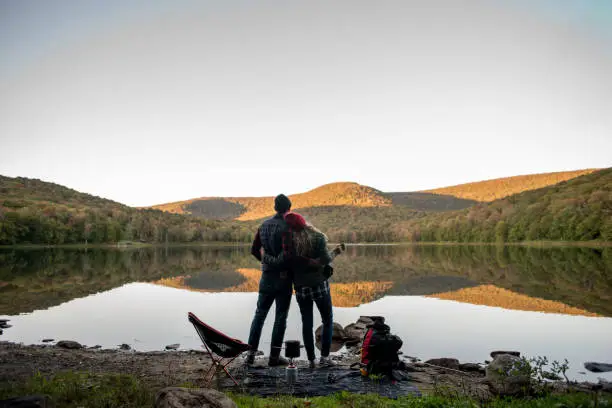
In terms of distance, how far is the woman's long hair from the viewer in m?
8.72

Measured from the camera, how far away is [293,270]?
9055 mm

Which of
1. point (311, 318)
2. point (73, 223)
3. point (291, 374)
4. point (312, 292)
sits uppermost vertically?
point (73, 223)

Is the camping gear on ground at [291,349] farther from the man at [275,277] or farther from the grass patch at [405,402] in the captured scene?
the grass patch at [405,402]

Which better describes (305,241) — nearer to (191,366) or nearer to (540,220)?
(191,366)

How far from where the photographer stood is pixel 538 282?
27672 millimetres

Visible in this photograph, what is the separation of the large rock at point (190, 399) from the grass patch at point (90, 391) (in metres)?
0.74

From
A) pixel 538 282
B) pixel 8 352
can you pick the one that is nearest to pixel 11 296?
pixel 8 352

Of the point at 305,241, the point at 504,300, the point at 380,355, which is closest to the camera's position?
the point at 380,355

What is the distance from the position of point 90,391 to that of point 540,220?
108625 mm

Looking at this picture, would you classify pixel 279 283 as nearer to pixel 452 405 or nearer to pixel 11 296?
pixel 452 405

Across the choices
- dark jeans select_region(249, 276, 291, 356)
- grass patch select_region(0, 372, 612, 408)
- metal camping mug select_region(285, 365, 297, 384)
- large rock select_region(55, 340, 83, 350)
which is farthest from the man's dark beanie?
large rock select_region(55, 340, 83, 350)

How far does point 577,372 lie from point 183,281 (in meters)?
28.2

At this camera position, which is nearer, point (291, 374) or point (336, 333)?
point (291, 374)

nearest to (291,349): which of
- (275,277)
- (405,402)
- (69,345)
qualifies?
(275,277)
